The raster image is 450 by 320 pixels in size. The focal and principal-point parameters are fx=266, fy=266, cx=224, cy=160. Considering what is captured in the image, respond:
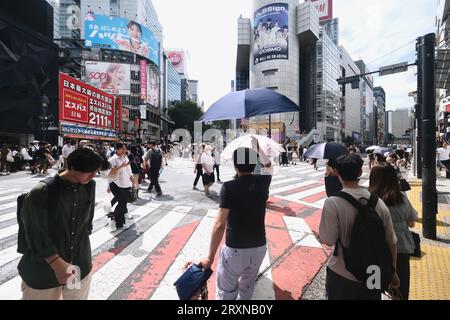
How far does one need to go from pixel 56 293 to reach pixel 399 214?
3131 millimetres

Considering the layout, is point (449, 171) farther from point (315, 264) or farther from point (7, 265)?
point (7, 265)

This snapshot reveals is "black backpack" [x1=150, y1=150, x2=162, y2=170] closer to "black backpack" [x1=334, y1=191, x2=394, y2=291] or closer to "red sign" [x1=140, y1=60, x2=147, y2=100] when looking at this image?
"black backpack" [x1=334, y1=191, x2=394, y2=291]

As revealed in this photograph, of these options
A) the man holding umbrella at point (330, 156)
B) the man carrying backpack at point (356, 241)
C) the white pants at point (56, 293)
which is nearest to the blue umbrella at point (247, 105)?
the man holding umbrella at point (330, 156)

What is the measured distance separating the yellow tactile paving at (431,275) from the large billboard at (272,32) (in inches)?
2602

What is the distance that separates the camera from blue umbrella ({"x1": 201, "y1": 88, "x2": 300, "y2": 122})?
4.09m

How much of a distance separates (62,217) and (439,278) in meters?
4.72

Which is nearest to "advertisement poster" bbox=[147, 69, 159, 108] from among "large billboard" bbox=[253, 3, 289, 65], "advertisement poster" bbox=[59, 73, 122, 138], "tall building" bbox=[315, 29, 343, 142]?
"large billboard" bbox=[253, 3, 289, 65]

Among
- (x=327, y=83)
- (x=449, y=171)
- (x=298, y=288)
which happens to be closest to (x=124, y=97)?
(x=327, y=83)

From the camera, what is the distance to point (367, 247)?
192cm

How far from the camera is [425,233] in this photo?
5.36 m

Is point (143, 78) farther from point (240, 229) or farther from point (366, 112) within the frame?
point (366, 112)

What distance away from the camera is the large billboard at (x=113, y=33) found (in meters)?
60.2

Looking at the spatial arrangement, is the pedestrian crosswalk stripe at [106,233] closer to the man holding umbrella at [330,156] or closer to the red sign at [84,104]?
the man holding umbrella at [330,156]

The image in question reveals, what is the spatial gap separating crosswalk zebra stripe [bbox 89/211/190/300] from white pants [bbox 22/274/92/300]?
Result: 3.98ft
